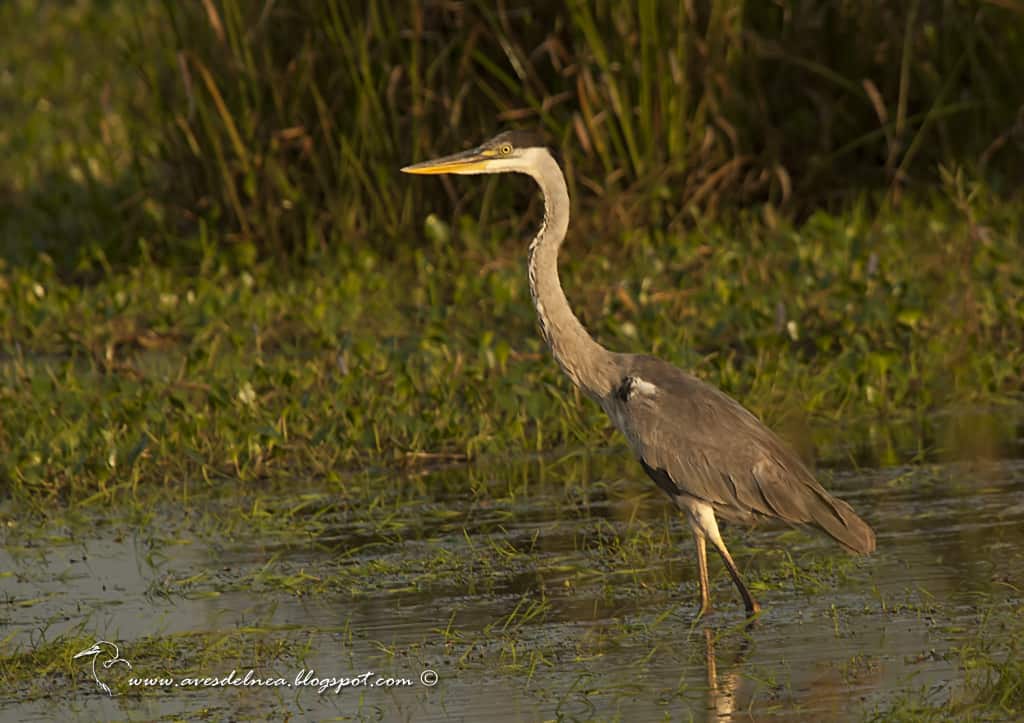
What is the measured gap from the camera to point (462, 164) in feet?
23.4

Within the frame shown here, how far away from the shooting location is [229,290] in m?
11.1

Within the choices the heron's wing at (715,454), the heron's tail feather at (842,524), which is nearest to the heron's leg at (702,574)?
the heron's wing at (715,454)

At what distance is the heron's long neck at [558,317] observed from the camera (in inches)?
269

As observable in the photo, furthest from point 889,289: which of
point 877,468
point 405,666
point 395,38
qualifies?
point 405,666

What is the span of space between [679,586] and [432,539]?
3.54 ft

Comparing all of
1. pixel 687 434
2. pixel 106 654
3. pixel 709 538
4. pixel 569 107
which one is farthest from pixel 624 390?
pixel 569 107

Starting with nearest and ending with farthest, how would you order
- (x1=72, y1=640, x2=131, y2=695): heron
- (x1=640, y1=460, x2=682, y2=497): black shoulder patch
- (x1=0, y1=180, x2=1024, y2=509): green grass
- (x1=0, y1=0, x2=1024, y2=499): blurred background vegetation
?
(x1=72, y1=640, x2=131, y2=695): heron
(x1=640, y1=460, x2=682, y2=497): black shoulder patch
(x1=0, y1=180, x2=1024, y2=509): green grass
(x1=0, y1=0, x2=1024, y2=499): blurred background vegetation

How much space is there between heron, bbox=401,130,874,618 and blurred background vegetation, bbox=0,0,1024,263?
14.3ft

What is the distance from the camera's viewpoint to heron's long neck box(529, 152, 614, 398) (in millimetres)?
6844

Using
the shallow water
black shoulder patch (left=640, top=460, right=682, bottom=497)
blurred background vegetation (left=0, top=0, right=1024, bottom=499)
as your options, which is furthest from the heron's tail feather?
blurred background vegetation (left=0, top=0, right=1024, bottom=499)

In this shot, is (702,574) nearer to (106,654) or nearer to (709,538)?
(709,538)

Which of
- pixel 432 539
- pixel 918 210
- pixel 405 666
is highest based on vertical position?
pixel 405 666

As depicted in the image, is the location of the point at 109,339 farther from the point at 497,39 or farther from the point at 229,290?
the point at 497,39

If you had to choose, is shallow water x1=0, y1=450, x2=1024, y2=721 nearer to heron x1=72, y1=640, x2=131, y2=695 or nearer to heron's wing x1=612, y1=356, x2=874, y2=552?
Result: heron x1=72, y1=640, x2=131, y2=695
